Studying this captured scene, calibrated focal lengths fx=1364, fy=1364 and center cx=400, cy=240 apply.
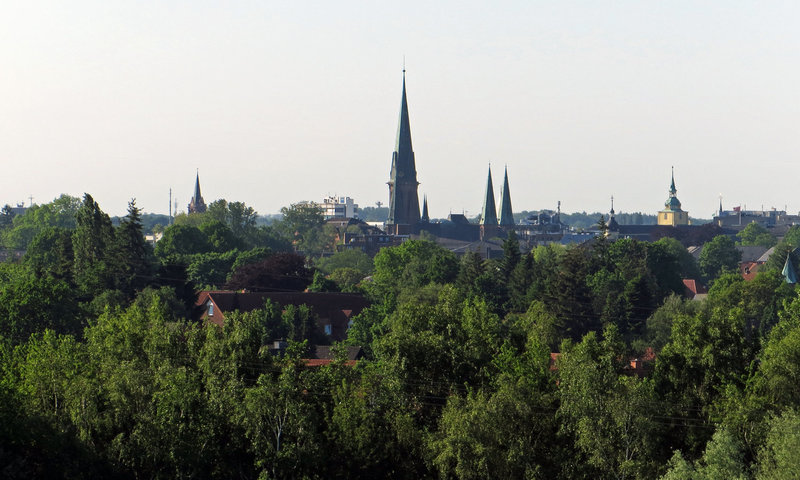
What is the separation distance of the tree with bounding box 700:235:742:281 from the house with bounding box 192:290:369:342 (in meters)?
66.2

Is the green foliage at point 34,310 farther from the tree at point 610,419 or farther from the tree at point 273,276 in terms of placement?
the tree at point 610,419

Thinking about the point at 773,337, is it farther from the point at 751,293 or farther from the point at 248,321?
the point at 751,293

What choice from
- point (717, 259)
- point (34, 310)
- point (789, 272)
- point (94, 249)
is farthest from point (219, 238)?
point (34, 310)

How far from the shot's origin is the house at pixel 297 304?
274 ft

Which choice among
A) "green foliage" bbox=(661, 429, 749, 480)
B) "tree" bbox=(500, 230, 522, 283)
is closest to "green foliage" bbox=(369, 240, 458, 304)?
"tree" bbox=(500, 230, 522, 283)

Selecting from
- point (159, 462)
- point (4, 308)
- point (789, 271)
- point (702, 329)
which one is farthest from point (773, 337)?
point (789, 271)

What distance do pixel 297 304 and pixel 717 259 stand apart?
246ft

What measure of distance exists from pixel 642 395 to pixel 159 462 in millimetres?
14250

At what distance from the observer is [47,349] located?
44.9 m

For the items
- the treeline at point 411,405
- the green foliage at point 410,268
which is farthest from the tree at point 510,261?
the treeline at point 411,405

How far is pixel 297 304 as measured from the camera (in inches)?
3354

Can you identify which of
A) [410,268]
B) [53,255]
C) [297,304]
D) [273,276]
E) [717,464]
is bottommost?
[717,464]

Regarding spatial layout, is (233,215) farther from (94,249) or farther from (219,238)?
(94,249)

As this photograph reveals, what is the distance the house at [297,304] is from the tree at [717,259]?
217 ft
